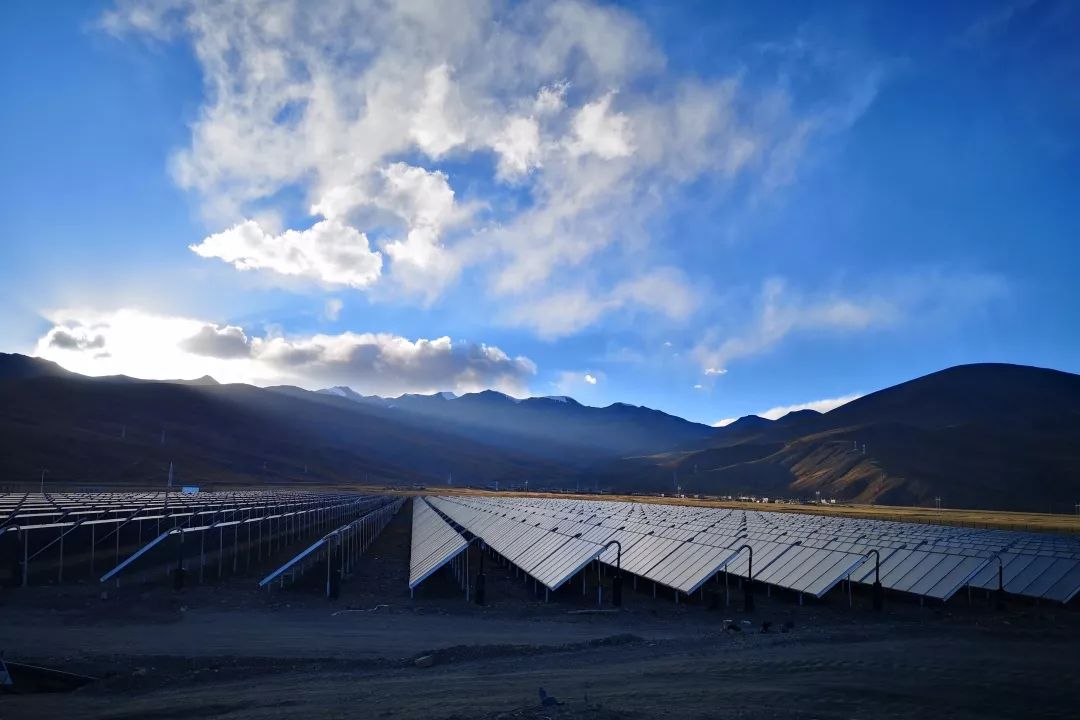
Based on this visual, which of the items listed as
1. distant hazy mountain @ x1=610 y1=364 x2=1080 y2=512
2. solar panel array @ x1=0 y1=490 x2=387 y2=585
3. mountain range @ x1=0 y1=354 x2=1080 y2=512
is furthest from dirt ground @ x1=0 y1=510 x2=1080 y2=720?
distant hazy mountain @ x1=610 y1=364 x2=1080 y2=512

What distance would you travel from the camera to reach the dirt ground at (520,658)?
9.44 m

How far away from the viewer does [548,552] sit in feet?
73.7

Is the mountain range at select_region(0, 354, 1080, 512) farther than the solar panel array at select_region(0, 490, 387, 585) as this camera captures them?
Yes

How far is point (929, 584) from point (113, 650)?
2042 cm

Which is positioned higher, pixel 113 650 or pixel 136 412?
pixel 136 412

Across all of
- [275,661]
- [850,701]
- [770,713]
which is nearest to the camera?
[770,713]

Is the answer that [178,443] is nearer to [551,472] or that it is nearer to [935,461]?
[551,472]

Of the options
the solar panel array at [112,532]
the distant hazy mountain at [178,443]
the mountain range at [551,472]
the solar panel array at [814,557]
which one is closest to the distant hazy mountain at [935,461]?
the mountain range at [551,472]

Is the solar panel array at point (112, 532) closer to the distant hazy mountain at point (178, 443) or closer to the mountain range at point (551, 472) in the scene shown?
the mountain range at point (551, 472)

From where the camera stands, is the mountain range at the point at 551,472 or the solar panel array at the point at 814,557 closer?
the solar panel array at the point at 814,557

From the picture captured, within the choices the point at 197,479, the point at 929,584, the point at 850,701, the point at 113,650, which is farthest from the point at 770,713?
the point at 197,479

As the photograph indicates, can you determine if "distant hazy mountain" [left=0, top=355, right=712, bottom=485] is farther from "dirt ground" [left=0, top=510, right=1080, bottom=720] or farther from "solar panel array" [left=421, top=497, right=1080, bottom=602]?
"solar panel array" [left=421, top=497, right=1080, bottom=602]

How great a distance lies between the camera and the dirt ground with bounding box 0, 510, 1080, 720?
9438mm

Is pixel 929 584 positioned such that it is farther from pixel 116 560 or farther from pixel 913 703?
pixel 116 560
